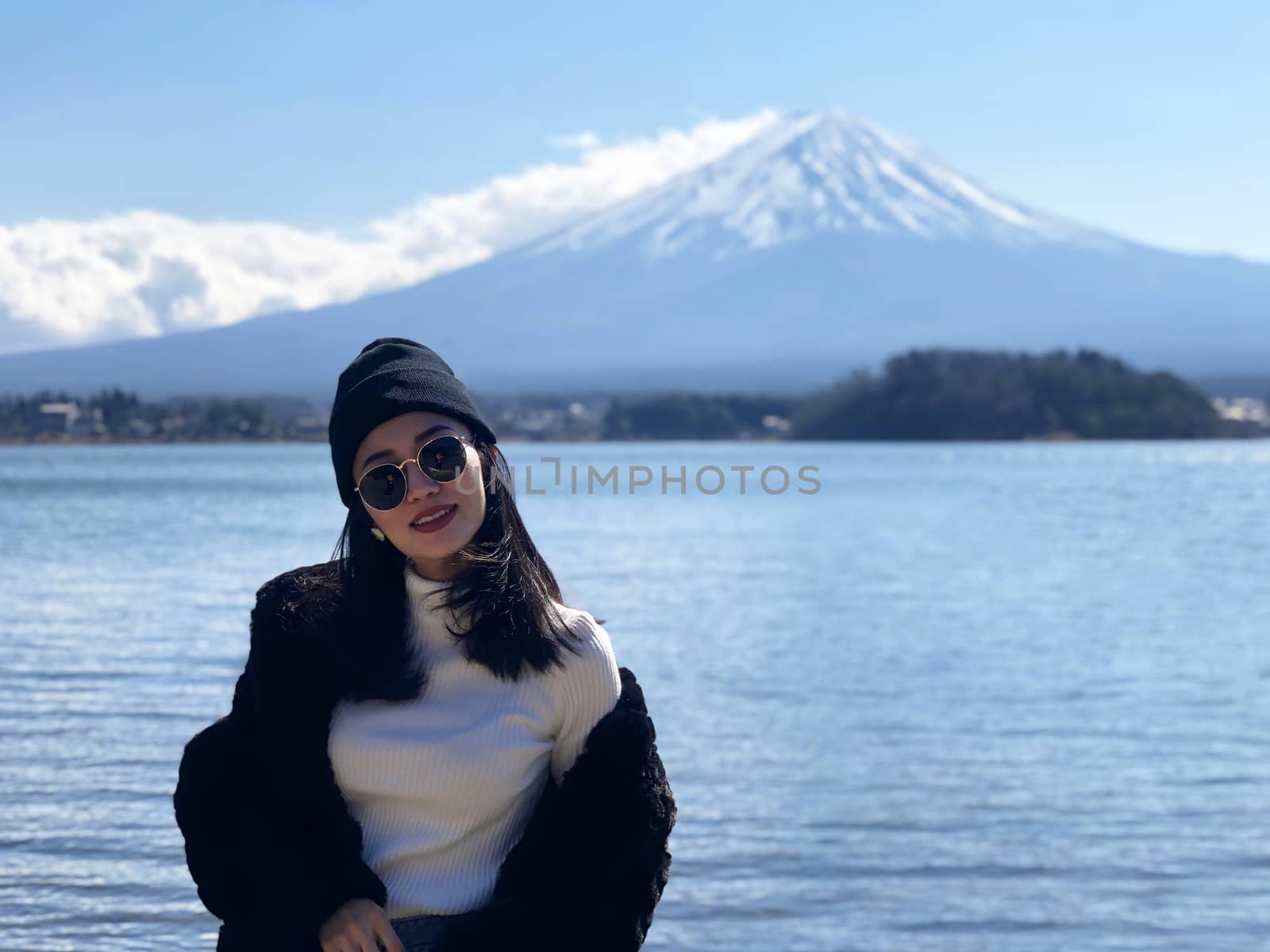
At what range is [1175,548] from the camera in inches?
942

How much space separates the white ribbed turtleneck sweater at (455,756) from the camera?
5.29 ft

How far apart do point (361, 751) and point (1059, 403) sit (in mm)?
71785

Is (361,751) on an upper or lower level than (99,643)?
upper

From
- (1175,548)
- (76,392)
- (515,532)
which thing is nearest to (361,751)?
(515,532)

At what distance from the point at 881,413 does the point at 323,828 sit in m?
72.8

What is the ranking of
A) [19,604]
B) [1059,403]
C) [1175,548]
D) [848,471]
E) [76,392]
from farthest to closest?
[76,392] → [1059,403] → [848,471] → [1175,548] → [19,604]

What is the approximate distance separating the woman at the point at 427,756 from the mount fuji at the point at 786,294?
14137 centimetres

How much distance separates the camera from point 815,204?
577 ft

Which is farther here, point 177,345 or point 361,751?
point 177,345

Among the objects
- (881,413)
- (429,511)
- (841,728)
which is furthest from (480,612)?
(881,413)

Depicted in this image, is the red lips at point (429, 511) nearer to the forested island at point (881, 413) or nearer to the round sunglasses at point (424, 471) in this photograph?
the round sunglasses at point (424, 471)

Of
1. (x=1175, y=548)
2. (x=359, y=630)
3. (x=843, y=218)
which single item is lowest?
(x=1175, y=548)

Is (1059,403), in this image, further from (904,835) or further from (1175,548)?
(904,835)

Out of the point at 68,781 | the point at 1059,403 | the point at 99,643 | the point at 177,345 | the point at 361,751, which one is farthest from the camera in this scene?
the point at 177,345
